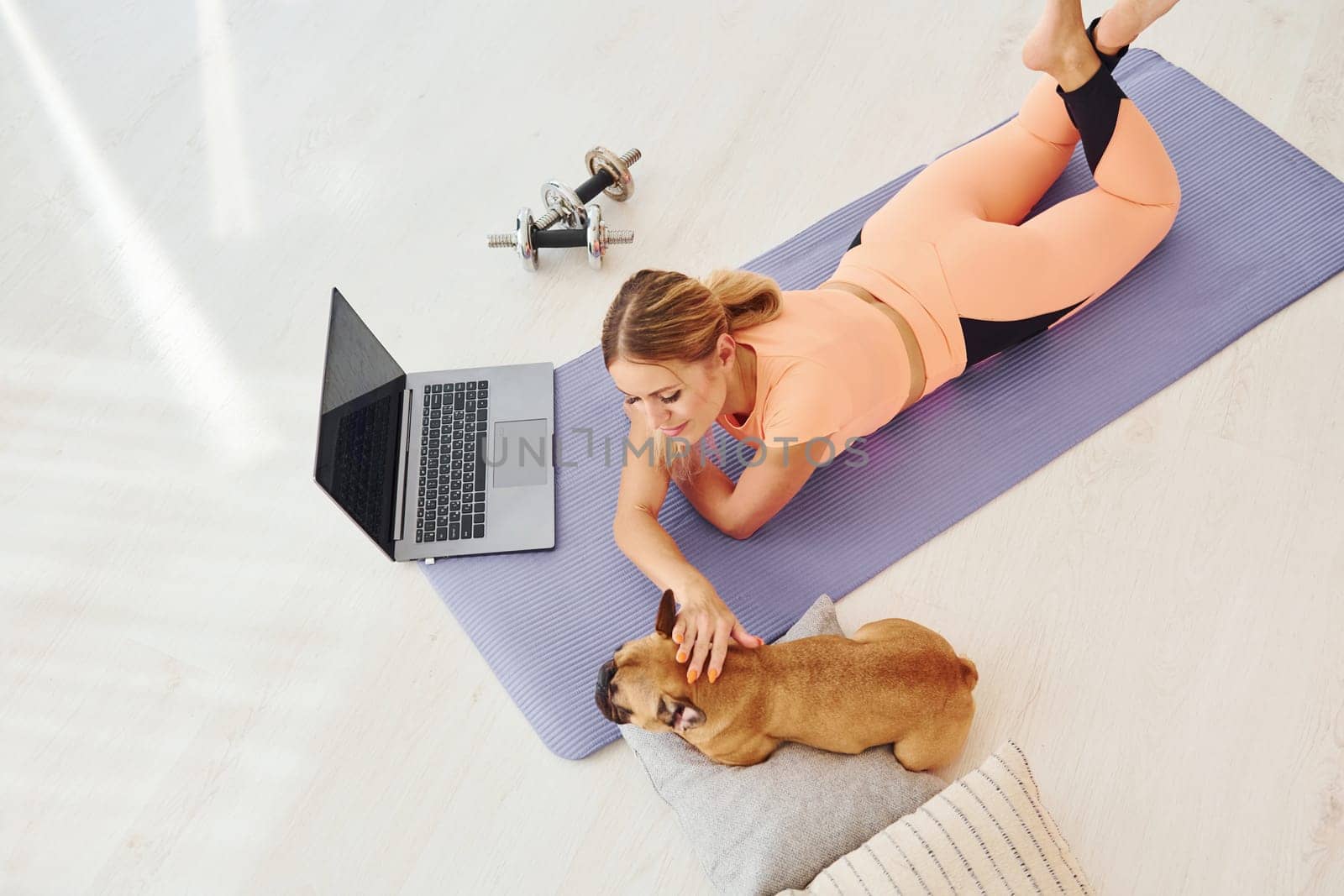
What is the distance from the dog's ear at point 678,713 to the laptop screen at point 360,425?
1.92 ft

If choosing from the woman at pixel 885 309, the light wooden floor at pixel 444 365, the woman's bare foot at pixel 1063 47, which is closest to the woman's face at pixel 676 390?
the woman at pixel 885 309

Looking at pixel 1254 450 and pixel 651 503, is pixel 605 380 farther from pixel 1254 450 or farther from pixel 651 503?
pixel 1254 450

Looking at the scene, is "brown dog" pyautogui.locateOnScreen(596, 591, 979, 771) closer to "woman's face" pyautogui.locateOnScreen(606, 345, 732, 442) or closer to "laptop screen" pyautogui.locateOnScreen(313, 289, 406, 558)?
"woman's face" pyautogui.locateOnScreen(606, 345, 732, 442)

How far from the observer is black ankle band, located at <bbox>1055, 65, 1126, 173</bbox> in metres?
1.77

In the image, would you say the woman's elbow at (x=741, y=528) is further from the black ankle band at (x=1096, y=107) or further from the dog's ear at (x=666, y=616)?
Answer: the black ankle band at (x=1096, y=107)

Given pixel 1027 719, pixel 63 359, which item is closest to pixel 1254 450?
Result: pixel 1027 719

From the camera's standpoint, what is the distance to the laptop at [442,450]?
1.68 meters

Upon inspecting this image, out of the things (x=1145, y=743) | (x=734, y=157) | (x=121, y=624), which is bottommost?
(x=1145, y=743)

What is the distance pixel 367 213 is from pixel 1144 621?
1784 mm

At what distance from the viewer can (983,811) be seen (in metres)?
1.36

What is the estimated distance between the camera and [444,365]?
81.0 inches

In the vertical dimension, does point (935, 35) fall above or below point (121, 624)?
above

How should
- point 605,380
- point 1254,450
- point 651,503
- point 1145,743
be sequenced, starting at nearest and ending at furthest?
point 1145,743 < point 651,503 < point 1254,450 < point 605,380

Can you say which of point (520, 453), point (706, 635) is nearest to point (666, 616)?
point (706, 635)
